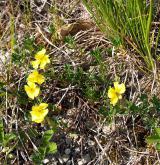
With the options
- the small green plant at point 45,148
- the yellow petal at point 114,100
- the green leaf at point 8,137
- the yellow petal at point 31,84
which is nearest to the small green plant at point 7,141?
the green leaf at point 8,137

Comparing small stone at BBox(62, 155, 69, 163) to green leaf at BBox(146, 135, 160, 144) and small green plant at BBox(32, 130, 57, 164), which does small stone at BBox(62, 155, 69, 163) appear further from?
green leaf at BBox(146, 135, 160, 144)

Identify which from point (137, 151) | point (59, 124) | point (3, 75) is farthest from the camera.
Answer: point (3, 75)

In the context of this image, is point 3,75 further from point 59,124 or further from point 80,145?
point 80,145

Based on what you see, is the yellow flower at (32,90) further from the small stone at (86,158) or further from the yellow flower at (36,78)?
the small stone at (86,158)

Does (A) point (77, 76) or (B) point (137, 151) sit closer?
(B) point (137, 151)

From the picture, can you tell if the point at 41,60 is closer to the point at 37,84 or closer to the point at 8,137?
the point at 37,84

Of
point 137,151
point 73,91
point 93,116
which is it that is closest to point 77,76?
point 73,91
